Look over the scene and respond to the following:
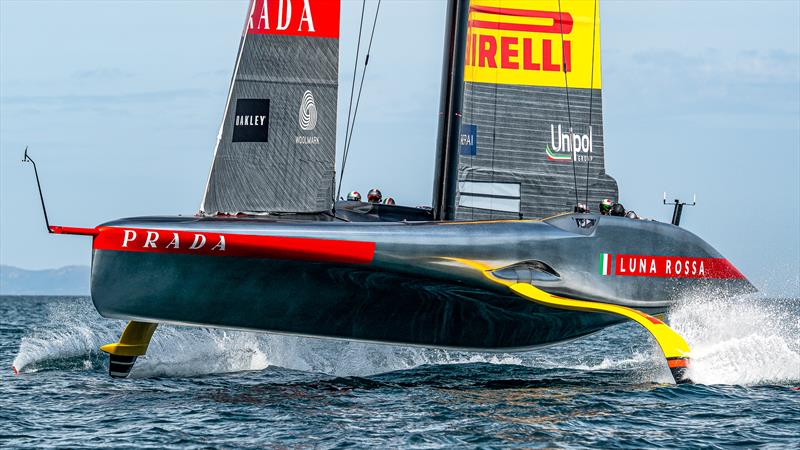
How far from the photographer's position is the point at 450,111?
14.4m

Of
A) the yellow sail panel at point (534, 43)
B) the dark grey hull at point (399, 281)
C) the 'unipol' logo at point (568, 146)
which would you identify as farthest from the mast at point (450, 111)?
the dark grey hull at point (399, 281)

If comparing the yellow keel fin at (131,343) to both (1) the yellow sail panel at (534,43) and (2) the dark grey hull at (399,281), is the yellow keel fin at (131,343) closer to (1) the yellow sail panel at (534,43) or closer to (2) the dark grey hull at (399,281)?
(2) the dark grey hull at (399,281)

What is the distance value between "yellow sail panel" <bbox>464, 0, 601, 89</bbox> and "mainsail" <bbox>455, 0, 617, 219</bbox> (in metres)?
0.01

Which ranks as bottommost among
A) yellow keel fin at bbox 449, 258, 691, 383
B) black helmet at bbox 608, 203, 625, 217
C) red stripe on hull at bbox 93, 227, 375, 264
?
yellow keel fin at bbox 449, 258, 691, 383

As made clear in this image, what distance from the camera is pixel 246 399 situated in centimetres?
1198

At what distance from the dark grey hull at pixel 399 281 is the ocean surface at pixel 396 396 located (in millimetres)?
643

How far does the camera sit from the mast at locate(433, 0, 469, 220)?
1422cm

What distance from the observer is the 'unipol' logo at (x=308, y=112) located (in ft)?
43.2

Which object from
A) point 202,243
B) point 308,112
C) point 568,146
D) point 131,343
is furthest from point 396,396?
point 568,146

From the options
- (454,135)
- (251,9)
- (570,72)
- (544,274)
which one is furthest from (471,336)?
(251,9)

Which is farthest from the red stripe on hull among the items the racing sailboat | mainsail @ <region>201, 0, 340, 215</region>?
mainsail @ <region>201, 0, 340, 215</region>

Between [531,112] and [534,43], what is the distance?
890 mm

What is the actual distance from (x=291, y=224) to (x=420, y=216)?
308 cm

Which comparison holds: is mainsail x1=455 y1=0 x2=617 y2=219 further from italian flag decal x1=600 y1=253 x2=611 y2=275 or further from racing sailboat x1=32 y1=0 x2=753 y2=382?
italian flag decal x1=600 y1=253 x2=611 y2=275
